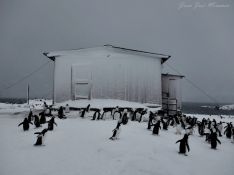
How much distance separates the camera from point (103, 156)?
859 cm

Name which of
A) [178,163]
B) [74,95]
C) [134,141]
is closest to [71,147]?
[134,141]

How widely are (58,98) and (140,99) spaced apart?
7.95 meters

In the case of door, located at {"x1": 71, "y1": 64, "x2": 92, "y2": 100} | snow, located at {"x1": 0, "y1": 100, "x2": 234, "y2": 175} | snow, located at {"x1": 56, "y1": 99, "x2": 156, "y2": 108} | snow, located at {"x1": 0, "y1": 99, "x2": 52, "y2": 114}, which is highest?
door, located at {"x1": 71, "y1": 64, "x2": 92, "y2": 100}

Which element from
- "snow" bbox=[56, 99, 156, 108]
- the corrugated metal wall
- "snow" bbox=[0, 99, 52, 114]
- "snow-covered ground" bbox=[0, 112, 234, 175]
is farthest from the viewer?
"snow" bbox=[0, 99, 52, 114]

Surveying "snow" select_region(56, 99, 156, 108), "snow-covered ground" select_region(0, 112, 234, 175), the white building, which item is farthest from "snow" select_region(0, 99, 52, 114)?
"snow-covered ground" select_region(0, 112, 234, 175)

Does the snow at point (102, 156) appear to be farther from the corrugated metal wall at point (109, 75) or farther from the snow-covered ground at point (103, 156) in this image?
the corrugated metal wall at point (109, 75)

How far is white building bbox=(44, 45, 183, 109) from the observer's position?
71.4 feet

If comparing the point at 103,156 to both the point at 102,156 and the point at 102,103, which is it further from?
the point at 102,103

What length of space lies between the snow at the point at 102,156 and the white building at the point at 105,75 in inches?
371

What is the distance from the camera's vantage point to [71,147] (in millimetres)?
9672

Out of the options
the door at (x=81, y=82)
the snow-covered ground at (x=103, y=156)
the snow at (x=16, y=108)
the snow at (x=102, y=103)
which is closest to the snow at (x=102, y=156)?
the snow-covered ground at (x=103, y=156)

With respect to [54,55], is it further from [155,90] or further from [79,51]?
[155,90]

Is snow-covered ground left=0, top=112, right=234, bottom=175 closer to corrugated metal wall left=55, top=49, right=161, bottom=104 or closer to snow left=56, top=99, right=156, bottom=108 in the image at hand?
snow left=56, top=99, right=156, bottom=108

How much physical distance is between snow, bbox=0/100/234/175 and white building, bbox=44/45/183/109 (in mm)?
9411
